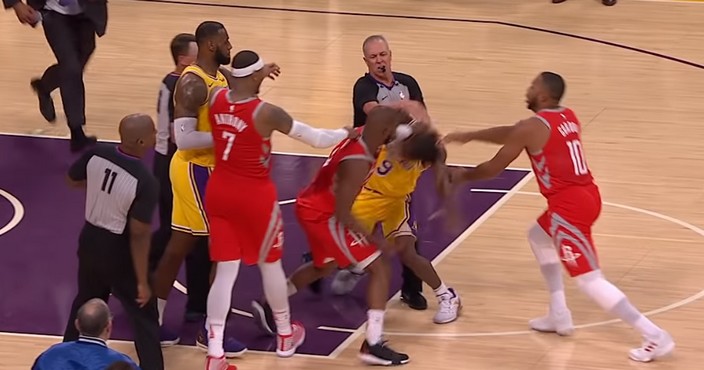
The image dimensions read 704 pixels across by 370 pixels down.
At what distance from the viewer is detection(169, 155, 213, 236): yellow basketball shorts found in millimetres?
8484

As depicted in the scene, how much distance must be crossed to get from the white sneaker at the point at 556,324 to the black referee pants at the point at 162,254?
1974mm

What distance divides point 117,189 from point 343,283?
222 centimetres

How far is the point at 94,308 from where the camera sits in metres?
6.38

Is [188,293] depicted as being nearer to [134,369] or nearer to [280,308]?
[280,308]

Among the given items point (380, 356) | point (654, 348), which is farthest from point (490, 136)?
point (654, 348)

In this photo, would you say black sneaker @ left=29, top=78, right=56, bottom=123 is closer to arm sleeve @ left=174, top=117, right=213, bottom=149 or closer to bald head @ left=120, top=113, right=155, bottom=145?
arm sleeve @ left=174, top=117, right=213, bottom=149

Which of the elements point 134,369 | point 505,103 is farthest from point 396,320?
point 505,103

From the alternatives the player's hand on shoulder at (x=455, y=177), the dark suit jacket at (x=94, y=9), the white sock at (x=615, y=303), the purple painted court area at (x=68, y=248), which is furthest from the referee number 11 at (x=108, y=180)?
the dark suit jacket at (x=94, y=9)

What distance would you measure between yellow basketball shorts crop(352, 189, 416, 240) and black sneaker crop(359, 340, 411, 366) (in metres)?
0.72

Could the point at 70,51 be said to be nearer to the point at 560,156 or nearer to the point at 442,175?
the point at 442,175

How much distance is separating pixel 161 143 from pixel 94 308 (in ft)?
8.71

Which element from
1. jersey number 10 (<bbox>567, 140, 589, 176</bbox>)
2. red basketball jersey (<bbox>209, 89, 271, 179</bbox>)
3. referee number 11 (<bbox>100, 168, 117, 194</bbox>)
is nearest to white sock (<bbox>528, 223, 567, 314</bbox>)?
jersey number 10 (<bbox>567, 140, 589, 176</bbox>)

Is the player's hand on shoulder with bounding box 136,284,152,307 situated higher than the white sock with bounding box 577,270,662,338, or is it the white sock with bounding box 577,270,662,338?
the player's hand on shoulder with bounding box 136,284,152,307

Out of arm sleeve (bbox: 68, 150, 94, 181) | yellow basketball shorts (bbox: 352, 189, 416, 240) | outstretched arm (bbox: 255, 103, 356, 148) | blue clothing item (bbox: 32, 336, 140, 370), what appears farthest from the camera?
yellow basketball shorts (bbox: 352, 189, 416, 240)
